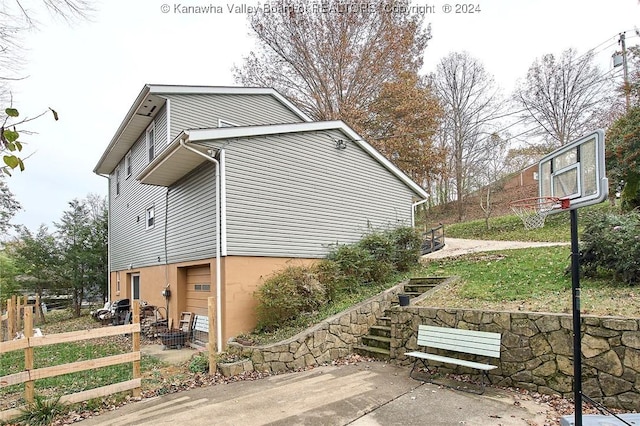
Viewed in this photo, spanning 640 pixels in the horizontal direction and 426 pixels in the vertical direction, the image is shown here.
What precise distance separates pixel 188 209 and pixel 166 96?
11.4ft

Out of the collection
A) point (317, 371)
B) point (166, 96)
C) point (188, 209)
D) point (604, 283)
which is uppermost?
point (166, 96)

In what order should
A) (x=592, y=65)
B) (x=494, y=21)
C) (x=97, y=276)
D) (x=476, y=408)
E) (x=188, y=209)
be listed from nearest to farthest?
(x=476, y=408)
(x=188, y=209)
(x=494, y=21)
(x=97, y=276)
(x=592, y=65)

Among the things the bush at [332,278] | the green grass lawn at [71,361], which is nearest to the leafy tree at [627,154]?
the bush at [332,278]

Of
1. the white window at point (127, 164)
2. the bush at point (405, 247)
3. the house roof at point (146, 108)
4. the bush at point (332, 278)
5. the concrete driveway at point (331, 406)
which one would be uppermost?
the house roof at point (146, 108)

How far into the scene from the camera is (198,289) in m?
9.80

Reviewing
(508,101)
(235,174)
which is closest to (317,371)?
(235,174)

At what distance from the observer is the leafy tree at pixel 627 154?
8641 millimetres

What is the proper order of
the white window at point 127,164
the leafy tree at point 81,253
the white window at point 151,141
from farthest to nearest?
1. the leafy tree at point 81,253
2. the white window at point 127,164
3. the white window at point 151,141

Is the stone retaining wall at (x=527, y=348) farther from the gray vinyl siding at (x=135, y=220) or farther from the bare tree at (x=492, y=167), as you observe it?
the bare tree at (x=492, y=167)

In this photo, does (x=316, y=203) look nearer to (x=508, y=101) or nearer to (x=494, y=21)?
(x=494, y=21)

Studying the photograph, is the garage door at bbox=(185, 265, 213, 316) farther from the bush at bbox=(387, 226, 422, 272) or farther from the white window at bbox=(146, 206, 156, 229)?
the bush at bbox=(387, 226, 422, 272)

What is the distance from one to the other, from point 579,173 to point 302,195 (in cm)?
672

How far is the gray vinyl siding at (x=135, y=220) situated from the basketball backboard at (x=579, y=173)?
32.9ft

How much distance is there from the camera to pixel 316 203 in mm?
10336
